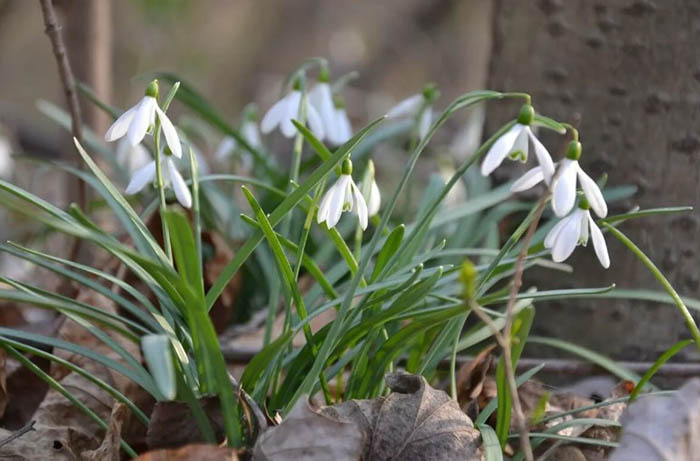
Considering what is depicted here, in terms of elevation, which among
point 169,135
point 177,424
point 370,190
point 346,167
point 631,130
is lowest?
point 631,130

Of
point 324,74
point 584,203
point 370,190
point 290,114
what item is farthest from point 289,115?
point 584,203

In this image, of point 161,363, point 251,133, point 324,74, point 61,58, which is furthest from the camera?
point 251,133

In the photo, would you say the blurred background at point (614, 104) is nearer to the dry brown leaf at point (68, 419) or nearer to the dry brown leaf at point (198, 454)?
the dry brown leaf at point (68, 419)

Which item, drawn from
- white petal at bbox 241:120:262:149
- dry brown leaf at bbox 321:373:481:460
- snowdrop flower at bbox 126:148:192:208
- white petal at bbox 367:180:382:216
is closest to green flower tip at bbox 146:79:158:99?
snowdrop flower at bbox 126:148:192:208

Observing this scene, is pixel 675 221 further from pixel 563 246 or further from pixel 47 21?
pixel 47 21

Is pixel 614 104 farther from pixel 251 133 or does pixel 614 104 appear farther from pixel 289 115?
pixel 251 133

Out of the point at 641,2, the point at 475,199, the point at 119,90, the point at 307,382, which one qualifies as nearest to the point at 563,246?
the point at 307,382

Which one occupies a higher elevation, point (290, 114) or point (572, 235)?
point (290, 114)
